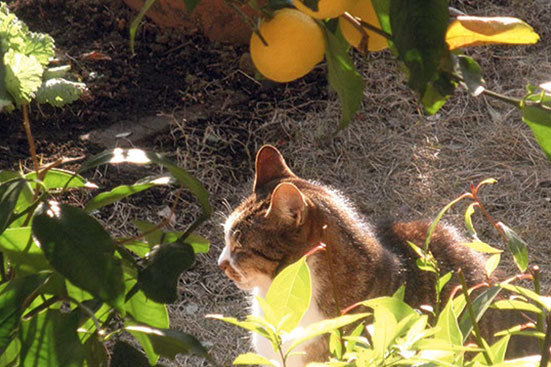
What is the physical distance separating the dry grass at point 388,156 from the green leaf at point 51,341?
1.84 m

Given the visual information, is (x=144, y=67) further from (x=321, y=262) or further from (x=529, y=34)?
(x=529, y=34)

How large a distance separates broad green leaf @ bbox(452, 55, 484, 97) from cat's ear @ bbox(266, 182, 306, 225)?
1.27 metres

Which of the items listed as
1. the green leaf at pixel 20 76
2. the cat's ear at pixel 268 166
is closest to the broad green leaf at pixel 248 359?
the green leaf at pixel 20 76

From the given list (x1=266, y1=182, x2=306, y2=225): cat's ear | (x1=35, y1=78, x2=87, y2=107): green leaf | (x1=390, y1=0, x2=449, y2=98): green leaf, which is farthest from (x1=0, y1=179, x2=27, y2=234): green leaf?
(x1=35, y1=78, x2=87, y2=107): green leaf

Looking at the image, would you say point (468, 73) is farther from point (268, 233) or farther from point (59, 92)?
point (59, 92)

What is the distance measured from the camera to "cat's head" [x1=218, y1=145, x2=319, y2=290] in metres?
1.93

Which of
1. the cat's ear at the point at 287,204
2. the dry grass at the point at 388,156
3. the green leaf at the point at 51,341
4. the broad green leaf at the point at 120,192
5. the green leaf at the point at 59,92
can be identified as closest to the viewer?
the green leaf at the point at 51,341

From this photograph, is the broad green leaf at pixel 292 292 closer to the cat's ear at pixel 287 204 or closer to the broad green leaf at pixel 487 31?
the broad green leaf at pixel 487 31

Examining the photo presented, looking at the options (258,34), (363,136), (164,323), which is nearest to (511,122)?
(363,136)

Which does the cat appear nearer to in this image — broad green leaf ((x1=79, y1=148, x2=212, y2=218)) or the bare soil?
the bare soil

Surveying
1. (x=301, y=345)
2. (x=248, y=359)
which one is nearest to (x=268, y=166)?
(x=301, y=345)

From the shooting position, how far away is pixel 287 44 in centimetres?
64

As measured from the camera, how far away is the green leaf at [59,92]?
2699mm

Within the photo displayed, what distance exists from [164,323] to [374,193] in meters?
2.10
